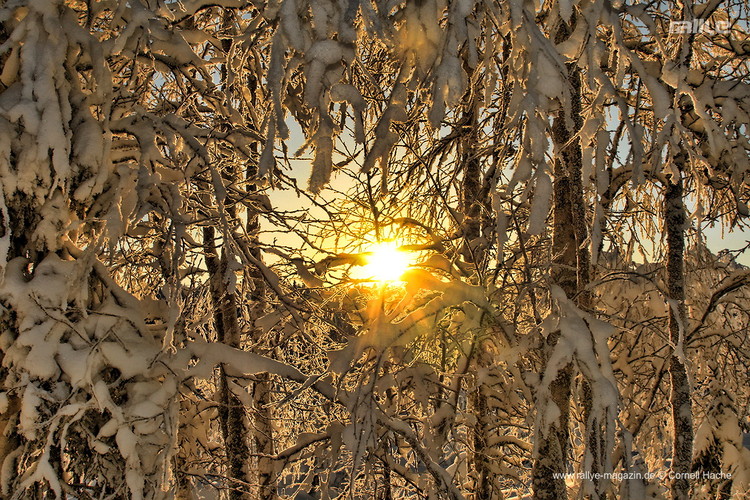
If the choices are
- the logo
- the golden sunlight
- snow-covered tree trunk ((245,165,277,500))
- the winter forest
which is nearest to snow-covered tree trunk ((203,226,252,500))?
snow-covered tree trunk ((245,165,277,500))

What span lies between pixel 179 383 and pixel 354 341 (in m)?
0.97

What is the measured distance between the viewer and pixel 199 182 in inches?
159

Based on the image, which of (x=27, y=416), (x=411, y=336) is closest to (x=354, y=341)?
(x=411, y=336)

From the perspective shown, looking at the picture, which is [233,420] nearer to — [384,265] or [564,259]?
[384,265]

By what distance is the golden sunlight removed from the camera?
10.9ft

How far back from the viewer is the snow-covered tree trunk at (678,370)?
5.21m

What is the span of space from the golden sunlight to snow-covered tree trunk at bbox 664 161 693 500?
2644 mm

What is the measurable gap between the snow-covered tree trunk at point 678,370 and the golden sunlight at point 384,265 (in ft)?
8.68

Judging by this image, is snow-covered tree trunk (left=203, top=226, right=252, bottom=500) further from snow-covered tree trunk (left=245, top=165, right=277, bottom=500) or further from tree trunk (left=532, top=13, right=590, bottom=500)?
tree trunk (left=532, top=13, right=590, bottom=500)

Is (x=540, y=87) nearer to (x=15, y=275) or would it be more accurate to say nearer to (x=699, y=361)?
(x=15, y=275)

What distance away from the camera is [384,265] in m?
3.77

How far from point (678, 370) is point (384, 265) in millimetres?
3307

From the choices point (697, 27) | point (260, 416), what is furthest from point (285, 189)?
point (697, 27)

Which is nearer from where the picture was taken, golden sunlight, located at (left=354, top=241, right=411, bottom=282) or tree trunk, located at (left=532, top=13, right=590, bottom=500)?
golden sunlight, located at (left=354, top=241, right=411, bottom=282)
